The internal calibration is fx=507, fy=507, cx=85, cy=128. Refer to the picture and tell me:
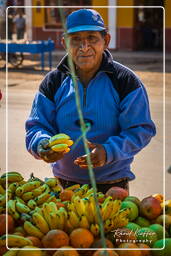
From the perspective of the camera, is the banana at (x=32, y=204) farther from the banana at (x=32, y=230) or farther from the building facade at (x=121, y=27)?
the building facade at (x=121, y=27)

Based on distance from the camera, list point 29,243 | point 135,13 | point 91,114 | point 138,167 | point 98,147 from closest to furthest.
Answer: point 29,243 → point 98,147 → point 91,114 → point 138,167 → point 135,13

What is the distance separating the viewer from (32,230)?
1.84 metres

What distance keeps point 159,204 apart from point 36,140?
58 centimetres

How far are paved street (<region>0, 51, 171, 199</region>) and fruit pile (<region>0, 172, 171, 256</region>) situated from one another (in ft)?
0.58

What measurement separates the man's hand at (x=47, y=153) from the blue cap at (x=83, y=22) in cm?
46

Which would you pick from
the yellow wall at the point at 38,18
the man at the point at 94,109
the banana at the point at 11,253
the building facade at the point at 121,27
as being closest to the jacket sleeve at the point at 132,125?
the man at the point at 94,109

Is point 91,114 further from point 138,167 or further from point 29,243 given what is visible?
point 138,167

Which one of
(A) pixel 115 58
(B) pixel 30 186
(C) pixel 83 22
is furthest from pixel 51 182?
(A) pixel 115 58

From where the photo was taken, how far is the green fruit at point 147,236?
1.86m

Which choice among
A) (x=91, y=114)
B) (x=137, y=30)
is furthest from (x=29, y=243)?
(x=137, y=30)

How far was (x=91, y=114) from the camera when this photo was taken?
7.06ft

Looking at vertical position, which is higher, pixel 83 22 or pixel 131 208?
pixel 83 22

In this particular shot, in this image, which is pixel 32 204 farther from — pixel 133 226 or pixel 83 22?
pixel 83 22

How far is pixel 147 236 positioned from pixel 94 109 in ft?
1.92
